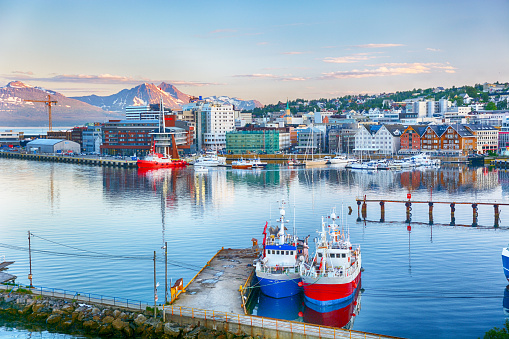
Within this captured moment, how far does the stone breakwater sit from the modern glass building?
9217 cm

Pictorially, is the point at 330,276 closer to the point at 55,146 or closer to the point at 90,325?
the point at 90,325

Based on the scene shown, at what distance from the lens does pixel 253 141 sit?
113312 mm

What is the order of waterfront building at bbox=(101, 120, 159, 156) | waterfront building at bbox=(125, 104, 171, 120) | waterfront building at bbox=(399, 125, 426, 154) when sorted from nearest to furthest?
waterfront building at bbox=(399, 125, 426, 154)
waterfront building at bbox=(101, 120, 159, 156)
waterfront building at bbox=(125, 104, 171, 120)

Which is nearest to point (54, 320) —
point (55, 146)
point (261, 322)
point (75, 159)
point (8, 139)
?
point (261, 322)

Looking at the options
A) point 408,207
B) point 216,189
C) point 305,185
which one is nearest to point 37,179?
point 216,189

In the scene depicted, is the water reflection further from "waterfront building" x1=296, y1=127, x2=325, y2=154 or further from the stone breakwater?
"waterfront building" x1=296, y1=127, x2=325, y2=154

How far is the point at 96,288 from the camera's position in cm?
2434

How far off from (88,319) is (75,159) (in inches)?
3581

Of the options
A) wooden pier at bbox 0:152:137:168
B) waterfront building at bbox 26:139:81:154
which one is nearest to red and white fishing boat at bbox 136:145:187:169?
wooden pier at bbox 0:152:137:168

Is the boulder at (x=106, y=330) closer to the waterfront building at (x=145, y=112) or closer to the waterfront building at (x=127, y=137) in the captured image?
the waterfront building at (x=127, y=137)

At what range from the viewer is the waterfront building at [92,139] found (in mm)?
128625

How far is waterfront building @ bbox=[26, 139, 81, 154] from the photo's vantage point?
121 meters

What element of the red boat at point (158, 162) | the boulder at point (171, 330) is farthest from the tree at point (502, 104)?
the boulder at point (171, 330)

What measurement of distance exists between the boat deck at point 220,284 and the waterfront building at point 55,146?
103 metres
